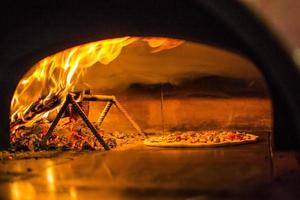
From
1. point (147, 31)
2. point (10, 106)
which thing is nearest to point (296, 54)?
point (147, 31)

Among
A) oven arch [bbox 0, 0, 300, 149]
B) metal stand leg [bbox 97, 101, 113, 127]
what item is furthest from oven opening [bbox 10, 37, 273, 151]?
oven arch [bbox 0, 0, 300, 149]

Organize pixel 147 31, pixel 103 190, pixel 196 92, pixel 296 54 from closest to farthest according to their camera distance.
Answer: pixel 103 190, pixel 296 54, pixel 147 31, pixel 196 92

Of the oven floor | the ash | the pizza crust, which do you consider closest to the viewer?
the oven floor

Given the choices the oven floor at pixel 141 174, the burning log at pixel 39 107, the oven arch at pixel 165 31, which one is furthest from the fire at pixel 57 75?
the oven floor at pixel 141 174

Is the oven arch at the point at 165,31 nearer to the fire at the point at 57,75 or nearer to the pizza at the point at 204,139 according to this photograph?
the fire at the point at 57,75

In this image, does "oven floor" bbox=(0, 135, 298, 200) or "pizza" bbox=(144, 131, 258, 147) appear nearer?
"oven floor" bbox=(0, 135, 298, 200)

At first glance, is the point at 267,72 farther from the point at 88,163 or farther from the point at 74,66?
the point at 74,66

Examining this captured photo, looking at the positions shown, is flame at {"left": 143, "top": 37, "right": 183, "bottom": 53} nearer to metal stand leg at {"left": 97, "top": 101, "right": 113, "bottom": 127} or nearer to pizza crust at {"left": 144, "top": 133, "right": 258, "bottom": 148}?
metal stand leg at {"left": 97, "top": 101, "right": 113, "bottom": 127}
